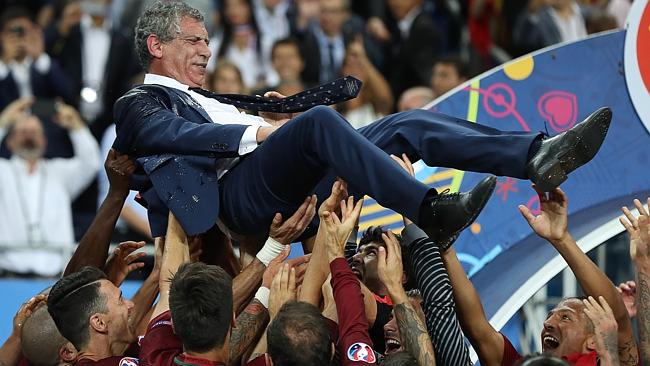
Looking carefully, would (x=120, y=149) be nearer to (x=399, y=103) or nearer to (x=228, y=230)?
(x=228, y=230)

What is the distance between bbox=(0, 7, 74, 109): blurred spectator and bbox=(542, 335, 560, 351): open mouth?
558 cm

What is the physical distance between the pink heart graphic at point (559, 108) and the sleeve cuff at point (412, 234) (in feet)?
4.42

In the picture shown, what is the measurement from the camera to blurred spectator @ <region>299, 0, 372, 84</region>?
1066 cm

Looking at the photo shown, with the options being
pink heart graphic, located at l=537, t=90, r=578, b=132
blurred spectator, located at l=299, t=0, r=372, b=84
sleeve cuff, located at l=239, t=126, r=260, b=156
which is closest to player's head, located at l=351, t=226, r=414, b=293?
sleeve cuff, located at l=239, t=126, r=260, b=156

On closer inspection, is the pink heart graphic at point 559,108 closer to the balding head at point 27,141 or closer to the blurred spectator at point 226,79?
the blurred spectator at point 226,79

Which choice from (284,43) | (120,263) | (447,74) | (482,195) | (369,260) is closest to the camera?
(482,195)

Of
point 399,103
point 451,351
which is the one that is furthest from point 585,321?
point 399,103

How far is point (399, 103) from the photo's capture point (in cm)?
999

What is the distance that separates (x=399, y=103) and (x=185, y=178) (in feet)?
14.9

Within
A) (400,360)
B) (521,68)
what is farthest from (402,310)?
(521,68)

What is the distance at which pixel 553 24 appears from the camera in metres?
10.8

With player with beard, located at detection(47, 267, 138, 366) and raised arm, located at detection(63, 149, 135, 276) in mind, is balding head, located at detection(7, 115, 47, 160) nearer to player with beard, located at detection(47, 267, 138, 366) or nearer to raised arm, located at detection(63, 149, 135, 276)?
raised arm, located at detection(63, 149, 135, 276)

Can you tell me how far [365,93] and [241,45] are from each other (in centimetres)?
135

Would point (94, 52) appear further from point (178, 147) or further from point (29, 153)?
point (178, 147)
